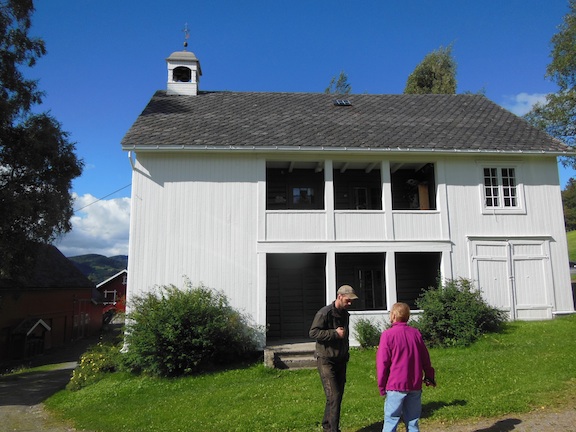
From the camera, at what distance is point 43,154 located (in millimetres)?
16031

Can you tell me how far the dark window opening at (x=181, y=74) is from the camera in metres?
18.2

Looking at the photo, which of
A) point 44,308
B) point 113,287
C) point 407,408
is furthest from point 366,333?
point 113,287

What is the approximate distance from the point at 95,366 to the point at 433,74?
93.4ft

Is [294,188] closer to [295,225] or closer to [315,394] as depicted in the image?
[295,225]

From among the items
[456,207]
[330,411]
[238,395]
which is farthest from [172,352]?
[456,207]

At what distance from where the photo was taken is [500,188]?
13.9 metres

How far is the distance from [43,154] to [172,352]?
10.2 metres

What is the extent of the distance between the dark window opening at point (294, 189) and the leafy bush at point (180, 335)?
474cm

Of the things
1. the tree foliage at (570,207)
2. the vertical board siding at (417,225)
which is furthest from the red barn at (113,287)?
the tree foliage at (570,207)

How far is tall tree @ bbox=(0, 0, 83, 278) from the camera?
14.9m

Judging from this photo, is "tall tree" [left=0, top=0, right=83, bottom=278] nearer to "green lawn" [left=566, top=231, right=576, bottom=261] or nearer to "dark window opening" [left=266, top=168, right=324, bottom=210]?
"dark window opening" [left=266, top=168, right=324, bottom=210]

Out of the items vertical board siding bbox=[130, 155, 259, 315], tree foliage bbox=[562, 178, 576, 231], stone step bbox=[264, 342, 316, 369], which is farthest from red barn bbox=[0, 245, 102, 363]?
tree foliage bbox=[562, 178, 576, 231]

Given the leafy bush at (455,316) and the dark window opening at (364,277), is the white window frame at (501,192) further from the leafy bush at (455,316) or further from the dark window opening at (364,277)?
the dark window opening at (364,277)

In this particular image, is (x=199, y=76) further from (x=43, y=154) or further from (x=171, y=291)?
(x=171, y=291)
